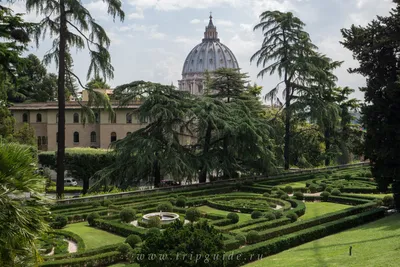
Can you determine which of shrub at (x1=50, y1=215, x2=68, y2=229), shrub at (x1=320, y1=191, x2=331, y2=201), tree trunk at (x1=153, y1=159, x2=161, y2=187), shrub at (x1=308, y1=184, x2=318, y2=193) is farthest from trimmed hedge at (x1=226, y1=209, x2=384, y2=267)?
tree trunk at (x1=153, y1=159, x2=161, y2=187)

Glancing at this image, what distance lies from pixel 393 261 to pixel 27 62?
1040 cm

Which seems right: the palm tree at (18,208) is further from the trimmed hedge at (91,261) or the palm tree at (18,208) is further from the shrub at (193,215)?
the shrub at (193,215)

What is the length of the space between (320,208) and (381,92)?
5.74m

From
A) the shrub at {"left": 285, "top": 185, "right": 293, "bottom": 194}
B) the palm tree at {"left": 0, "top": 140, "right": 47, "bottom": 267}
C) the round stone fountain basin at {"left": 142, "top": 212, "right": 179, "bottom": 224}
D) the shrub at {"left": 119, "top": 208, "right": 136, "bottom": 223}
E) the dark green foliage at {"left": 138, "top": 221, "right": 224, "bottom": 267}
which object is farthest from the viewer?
the shrub at {"left": 285, "top": 185, "right": 293, "bottom": 194}

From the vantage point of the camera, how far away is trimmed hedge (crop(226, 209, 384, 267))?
10805mm

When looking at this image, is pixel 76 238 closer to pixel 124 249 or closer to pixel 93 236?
pixel 93 236

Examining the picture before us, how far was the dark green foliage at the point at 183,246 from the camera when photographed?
323 inches

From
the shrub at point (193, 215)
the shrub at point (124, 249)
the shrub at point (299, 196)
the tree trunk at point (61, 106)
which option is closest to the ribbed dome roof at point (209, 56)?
the shrub at point (299, 196)

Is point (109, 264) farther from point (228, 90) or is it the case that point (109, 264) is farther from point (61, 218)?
point (228, 90)

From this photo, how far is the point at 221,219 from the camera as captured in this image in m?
15.3

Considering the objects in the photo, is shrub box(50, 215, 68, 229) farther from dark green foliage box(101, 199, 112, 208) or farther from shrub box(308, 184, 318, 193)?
shrub box(308, 184, 318, 193)

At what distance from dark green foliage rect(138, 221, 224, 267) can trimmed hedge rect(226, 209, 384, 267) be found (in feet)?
6.46

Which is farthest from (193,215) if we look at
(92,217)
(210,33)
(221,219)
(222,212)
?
(210,33)

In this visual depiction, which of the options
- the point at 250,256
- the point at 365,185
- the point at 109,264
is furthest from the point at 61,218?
the point at 365,185
